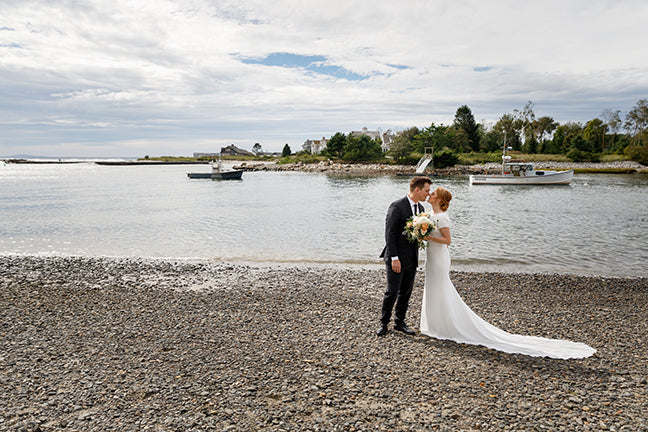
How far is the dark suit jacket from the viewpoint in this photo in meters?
6.21

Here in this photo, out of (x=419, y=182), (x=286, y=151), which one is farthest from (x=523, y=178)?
(x=286, y=151)

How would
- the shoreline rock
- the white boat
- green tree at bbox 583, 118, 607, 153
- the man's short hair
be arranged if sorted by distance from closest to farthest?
the man's short hair < the white boat < the shoreline rock < green tree at bbox 583, 118, 607, 153

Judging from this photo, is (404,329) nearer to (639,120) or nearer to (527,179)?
(527,179)

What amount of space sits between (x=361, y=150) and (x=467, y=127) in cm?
2936

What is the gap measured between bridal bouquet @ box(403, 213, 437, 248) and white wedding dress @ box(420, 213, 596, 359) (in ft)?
0.66

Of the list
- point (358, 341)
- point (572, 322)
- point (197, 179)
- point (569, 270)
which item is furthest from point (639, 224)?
point (197, 179)

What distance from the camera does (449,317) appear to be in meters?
6.39

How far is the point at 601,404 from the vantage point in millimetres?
4582

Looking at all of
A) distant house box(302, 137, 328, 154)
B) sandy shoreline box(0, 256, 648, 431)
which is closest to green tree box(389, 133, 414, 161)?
distant house box(302, 137, 328, 154)

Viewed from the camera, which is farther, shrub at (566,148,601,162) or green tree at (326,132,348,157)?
green tree at (326,132,348,157)

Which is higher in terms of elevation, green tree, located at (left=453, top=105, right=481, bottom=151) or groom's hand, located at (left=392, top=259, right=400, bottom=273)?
green tree, located at (left=453, top=105, right=481, bottom=151)

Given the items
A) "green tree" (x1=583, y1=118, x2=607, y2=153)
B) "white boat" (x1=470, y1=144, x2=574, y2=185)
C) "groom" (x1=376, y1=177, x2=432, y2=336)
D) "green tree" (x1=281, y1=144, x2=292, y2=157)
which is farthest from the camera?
"green tree" (x1=281, y1=144, x2=292, y2=157)

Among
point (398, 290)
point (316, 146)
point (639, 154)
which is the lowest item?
point (398, 290)

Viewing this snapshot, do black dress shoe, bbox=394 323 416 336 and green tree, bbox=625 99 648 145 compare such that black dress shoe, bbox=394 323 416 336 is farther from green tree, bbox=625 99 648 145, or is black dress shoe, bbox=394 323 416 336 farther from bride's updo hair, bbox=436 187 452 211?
green tree, bbox=625 99 648 145
